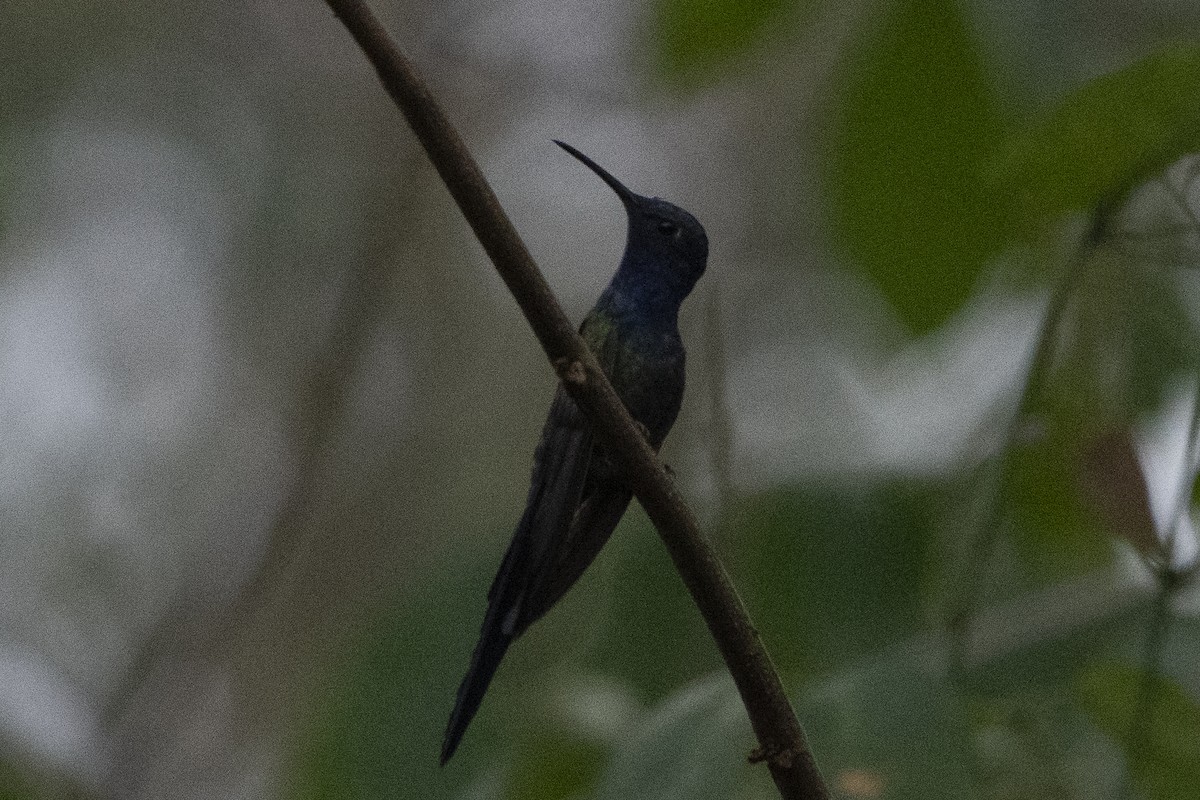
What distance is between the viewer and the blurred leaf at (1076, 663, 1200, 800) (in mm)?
1915

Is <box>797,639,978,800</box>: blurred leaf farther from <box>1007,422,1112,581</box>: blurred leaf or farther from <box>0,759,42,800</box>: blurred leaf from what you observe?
<box>0,759,42,800</box>: blurred leaf

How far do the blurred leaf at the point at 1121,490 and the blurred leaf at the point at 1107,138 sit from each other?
0.33m

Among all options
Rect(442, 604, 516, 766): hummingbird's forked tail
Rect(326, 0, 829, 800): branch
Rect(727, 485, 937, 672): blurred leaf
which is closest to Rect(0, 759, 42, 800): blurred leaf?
Rect(442, 604, 516, 766): hummingbird's forked tail

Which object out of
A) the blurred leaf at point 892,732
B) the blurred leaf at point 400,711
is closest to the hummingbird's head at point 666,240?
the blurred leaf at point 400,711

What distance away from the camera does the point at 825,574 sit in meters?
2.15

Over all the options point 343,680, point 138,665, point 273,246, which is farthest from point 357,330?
point 273,246

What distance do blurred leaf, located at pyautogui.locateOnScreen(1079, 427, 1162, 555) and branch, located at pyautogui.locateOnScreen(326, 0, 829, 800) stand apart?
0.59m

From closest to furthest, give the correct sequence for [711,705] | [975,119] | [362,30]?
[362,30]
[711,705]
[975,119]

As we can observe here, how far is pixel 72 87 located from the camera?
4.89m

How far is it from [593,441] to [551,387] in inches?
119

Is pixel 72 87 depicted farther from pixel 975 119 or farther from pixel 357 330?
pixel 975 119

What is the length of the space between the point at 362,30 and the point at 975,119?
0.92 metres

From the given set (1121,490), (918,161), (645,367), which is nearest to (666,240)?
(645,367)

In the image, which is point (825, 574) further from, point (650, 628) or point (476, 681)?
point (476, 681)
